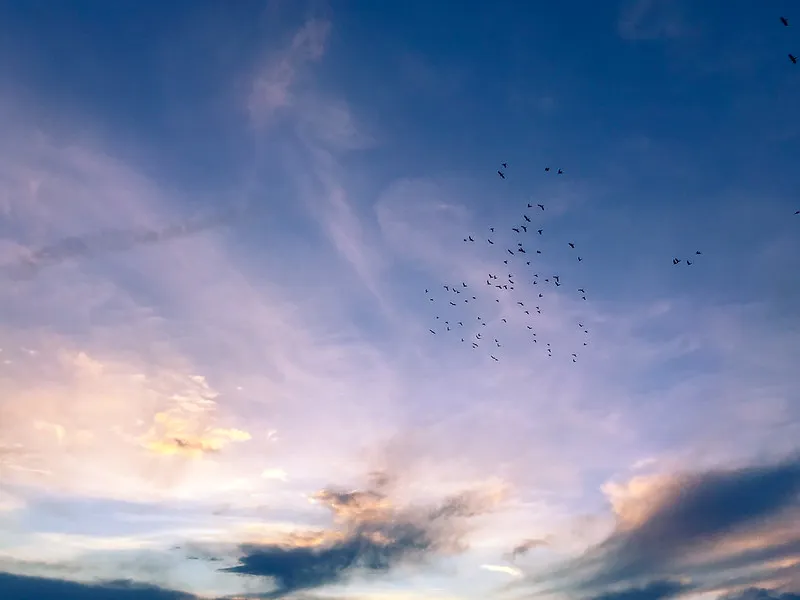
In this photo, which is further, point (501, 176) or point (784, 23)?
point (501, 176)

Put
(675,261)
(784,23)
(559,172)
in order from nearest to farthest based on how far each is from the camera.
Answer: (784,23)
(559,172)
(675,261)

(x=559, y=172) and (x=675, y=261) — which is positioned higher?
(x=559, y=172)

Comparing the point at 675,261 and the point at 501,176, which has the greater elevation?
the point at 501,176

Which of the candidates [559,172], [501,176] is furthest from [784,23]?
[501,176]

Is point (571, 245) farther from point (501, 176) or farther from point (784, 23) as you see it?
point (784, 23)

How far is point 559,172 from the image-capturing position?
101 m

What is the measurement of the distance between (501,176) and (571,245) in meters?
24.7

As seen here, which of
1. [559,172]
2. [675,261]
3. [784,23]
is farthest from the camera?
[675,261]

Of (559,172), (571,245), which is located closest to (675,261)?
(571,245)

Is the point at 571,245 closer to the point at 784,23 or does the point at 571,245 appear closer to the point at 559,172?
the point at 559,172

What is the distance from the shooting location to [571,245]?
113625mm

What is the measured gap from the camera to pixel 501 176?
103062 mm

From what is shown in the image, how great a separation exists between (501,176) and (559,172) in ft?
37.9

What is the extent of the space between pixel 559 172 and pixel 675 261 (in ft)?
109
